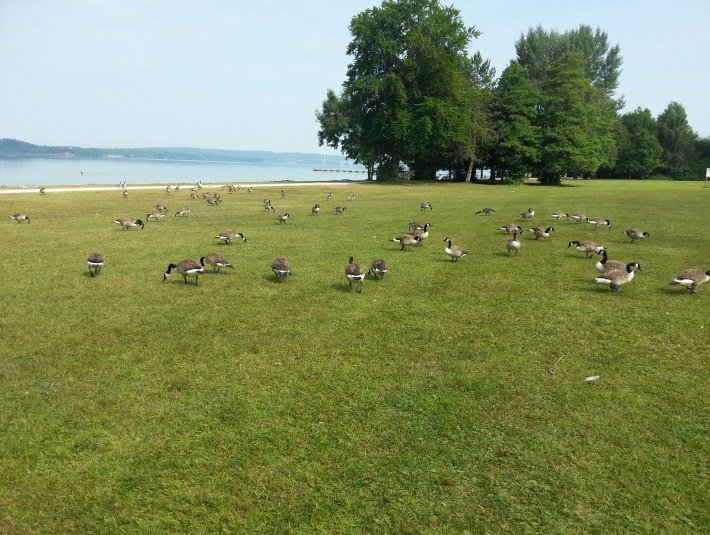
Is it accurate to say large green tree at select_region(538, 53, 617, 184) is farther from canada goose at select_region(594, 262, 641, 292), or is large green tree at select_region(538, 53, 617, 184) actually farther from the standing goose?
canada goose at select_region(594, 262, 641, 292)

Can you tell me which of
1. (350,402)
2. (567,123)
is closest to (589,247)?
(350,402)

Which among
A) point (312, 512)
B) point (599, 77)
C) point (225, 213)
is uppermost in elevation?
point (599, 77)

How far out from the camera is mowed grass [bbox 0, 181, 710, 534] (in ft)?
20.3

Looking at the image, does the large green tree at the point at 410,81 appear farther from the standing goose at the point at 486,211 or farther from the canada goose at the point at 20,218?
the canada goose at the point at 20,218

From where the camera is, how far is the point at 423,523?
19.4ft

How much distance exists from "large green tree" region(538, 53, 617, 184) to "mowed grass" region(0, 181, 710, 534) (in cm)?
6838

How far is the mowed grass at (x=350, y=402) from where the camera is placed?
20.3 ft

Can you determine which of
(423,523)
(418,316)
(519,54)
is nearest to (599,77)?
(519,54)

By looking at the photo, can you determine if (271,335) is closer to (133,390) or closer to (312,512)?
(133,390)

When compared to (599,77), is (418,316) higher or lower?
lower

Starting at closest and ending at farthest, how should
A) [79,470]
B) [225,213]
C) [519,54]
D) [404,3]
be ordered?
[79,470] < [225,213] < [404,3] < [519,54]

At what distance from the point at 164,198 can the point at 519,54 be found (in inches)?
3604

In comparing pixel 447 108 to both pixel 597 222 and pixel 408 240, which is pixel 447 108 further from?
pixel 408 240

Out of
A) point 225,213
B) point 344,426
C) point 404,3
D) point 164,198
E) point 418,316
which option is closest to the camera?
point 344,426
